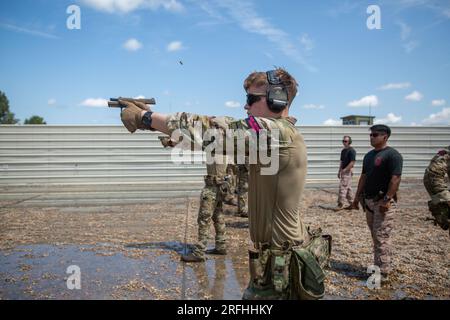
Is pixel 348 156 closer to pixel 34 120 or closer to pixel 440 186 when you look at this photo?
pixel 440 186

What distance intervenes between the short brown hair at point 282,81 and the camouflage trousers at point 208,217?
3464 millimetres

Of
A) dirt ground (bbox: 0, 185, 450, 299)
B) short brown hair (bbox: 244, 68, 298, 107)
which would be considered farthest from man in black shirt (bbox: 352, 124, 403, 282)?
short brown hair (bbox: 244, 68, 298, 107)

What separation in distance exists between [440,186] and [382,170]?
28.9 inches

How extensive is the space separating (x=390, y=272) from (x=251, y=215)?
355cm

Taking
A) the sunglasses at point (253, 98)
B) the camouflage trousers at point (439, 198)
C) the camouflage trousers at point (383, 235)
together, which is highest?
the sunglasses at point (253, 98)

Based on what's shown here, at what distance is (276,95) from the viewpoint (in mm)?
2293

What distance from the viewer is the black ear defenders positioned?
2.28 meters

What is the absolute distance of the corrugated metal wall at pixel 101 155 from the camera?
15.8 metres

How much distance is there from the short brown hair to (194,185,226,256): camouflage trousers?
3.46 m

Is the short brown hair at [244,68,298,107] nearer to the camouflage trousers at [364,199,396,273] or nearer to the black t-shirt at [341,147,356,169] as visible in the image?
the camouflage trousers at [364,199,396,273]

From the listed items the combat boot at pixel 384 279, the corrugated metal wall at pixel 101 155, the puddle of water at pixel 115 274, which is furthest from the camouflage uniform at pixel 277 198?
the corrugated metal wall at pixel 101 155

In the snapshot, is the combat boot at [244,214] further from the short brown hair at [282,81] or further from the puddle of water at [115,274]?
the short brown hair at [282,81]

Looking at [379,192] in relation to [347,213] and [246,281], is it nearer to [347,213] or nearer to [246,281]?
[246,281]

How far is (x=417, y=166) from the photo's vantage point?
1783 cm
